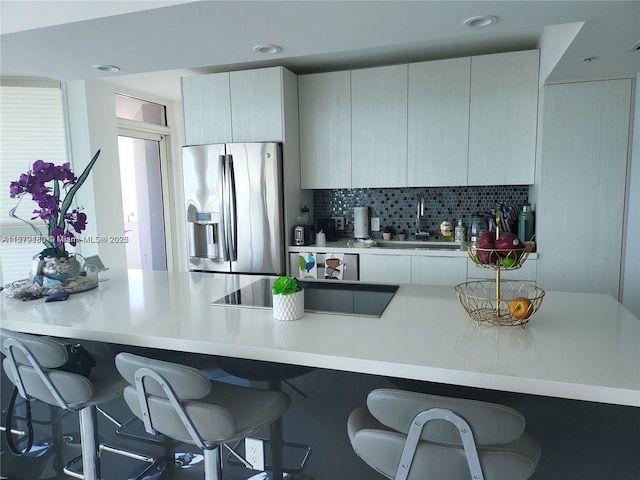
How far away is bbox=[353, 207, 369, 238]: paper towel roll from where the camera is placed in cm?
395

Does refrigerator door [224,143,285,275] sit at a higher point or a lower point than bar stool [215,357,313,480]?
higher

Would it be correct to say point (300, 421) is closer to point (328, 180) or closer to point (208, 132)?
point (328, 180)

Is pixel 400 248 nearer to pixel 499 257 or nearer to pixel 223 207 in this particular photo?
pixel 223 207

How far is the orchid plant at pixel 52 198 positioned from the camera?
194 cm

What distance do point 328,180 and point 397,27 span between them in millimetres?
1984

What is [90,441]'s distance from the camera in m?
1.89

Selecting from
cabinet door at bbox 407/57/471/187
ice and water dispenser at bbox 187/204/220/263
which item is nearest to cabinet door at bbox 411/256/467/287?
cabinet door at bbox 407/57/471/187

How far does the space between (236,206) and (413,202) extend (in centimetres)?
158

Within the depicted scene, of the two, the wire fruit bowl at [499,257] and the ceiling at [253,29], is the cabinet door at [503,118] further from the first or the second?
the wire fruit bowl at [499,257]

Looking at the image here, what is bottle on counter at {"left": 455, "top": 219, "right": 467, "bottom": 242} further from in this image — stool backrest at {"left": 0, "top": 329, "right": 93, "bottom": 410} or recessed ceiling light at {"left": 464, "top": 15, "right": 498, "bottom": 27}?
stool backrest at {"left": 0, "top": 329, "right": 93, "bottom": 410}

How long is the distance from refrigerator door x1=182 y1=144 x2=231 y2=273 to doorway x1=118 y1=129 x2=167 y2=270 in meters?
1.07

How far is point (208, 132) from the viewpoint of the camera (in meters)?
3.85

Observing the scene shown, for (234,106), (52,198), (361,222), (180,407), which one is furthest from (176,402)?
(234,106)

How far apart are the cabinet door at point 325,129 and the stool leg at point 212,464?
8.64 ft
